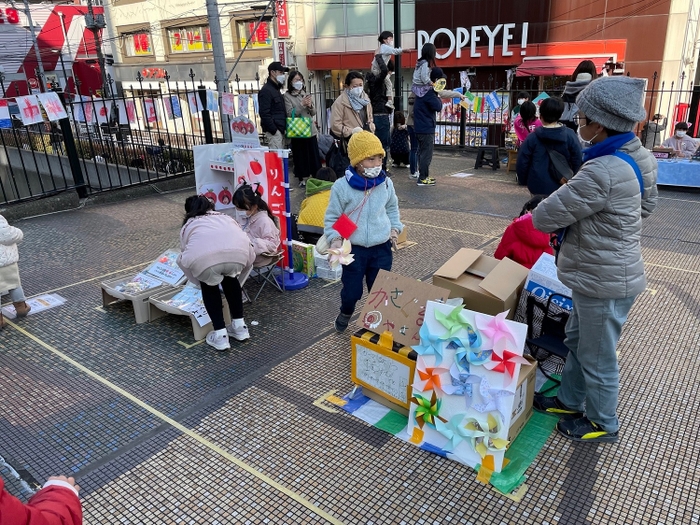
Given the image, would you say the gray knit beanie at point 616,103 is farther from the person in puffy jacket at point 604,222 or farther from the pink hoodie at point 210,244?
the pink hoodie at point 210,244

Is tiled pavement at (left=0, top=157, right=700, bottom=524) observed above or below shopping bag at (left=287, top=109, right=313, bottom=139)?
below

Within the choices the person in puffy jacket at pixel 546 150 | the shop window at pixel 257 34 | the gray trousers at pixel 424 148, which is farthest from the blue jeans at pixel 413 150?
the shop window at pixel 257 34

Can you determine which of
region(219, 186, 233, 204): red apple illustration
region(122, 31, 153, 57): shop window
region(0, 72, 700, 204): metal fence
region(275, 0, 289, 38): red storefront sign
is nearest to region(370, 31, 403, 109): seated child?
region(0, 72, 700, 204): metal fence

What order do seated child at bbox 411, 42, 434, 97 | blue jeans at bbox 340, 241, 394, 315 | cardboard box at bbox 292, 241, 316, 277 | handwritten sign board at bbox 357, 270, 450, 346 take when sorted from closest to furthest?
handwritten sign board at bbox 357, 270, 450, 346
blue jeans at bbox 340, 241, 394, 315
cardboard box at bbox 292, 241, 316, 277
seated child at bbox 411, 42, 434, 97

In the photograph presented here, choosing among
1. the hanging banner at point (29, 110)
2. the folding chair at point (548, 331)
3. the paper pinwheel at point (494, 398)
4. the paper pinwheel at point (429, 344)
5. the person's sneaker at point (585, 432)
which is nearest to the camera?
the paper pinwheel at point (494, 398)

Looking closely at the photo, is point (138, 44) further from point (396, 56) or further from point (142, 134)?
point (396, 56)

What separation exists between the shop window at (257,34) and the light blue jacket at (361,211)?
71.7 ft

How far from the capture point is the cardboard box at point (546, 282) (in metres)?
3.35

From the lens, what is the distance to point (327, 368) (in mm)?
3732

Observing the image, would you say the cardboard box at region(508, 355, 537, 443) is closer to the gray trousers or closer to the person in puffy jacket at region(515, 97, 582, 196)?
the person in puffy jacket at region(515, 97, 582, 196)

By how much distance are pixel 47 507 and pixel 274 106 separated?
7528mm

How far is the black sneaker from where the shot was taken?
3080 millimetres

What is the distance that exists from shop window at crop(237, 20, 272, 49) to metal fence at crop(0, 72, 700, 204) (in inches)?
363

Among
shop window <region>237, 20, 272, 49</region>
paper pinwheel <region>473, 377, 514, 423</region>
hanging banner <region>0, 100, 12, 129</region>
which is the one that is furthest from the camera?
shop window <region>237, 20, 272, 49</region>
